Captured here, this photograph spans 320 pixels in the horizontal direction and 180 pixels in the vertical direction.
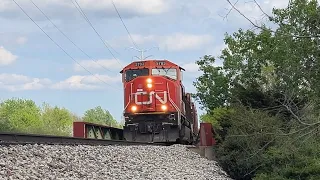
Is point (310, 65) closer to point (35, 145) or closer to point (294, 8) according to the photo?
point (294, 8)

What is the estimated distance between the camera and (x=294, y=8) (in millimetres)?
11820

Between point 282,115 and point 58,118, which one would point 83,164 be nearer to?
point 282,115

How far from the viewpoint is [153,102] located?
67.3ft

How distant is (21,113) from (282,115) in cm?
6122

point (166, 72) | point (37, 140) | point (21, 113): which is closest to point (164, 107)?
point (166, 72)

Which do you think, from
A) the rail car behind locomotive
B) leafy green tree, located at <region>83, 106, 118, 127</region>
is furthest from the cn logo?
leafy green tree, located at <region>83, 106, 118, 127</region>

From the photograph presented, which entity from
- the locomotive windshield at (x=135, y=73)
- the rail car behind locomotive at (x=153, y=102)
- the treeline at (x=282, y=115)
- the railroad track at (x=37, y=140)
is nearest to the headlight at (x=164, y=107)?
the rail car behind locomotive at (x=153, y=102)

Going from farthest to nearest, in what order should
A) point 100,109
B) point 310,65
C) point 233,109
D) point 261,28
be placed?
1. point 100,109
2. point 233,109
3. point 310,65
4. point 261,28

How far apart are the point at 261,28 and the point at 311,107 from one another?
7040mm

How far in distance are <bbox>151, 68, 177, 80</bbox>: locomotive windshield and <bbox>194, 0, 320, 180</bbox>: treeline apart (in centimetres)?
275

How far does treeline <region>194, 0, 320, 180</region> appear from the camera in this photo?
9695mm

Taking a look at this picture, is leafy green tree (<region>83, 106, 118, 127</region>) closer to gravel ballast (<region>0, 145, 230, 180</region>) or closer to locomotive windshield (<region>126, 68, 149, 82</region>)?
locomotive windshield (<region>126, 68, 149, 82</region>)

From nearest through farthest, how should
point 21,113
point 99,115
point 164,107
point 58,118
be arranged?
point 164,107 < point 21,113 < point 58,118 < point 99,115

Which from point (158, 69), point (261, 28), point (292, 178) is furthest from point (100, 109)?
point (261, 28)
